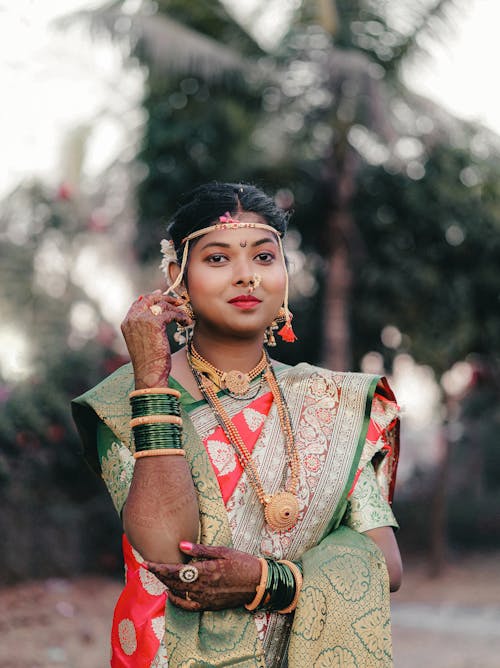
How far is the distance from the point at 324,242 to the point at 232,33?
3.06 m

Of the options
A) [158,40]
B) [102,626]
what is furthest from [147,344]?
[158,40]

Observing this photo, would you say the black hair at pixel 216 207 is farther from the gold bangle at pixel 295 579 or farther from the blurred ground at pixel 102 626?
the blurred ground at pixel 102 626

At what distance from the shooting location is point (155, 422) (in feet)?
6.90

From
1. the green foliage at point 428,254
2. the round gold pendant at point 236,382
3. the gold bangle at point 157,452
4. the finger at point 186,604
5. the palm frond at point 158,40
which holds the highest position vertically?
the palm frond at point 158,40

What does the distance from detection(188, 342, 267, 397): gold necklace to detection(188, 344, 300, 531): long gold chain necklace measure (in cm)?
1

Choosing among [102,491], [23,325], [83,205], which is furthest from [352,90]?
[102,491]

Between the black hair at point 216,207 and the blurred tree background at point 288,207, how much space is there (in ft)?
23.1

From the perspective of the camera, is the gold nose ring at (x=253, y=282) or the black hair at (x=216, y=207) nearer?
the gold nose ring at (x=253, y=282)

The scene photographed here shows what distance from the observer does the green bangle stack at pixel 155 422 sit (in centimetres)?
210

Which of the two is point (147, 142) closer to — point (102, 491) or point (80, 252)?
point (80, 252)

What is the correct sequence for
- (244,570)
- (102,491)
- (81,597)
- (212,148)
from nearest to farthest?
(244,570) → (81,597) → (102,491) → (212,148)

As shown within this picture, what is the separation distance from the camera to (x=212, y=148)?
11703mm

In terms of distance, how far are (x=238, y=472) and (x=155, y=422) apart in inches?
13.7

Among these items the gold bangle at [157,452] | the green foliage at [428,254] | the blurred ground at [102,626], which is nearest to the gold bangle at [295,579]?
the gold bangle at [157,452]
